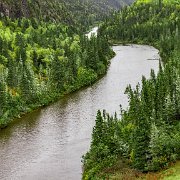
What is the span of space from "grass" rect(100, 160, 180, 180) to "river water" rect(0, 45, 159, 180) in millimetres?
7840

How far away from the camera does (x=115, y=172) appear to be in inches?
2768

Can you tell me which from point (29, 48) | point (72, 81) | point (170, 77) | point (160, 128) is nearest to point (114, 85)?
point (72, 81)

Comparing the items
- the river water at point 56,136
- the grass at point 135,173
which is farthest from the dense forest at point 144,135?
the river water at point 56,136

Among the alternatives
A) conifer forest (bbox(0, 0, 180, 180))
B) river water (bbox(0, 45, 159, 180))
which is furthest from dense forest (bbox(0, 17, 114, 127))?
river water (bbox(0, 45, 159, 180))

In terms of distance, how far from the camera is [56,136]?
97750 millimetres

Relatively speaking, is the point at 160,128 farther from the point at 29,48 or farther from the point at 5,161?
the point at 29,48

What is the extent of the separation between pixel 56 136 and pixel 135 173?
32964 millimetres

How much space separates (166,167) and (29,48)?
10581 cm

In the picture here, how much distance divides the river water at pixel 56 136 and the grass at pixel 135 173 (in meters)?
7.84

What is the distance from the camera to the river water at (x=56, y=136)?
263 ft

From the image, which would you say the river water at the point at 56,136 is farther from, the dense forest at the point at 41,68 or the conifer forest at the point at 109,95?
the dense forest at the point at 41,68

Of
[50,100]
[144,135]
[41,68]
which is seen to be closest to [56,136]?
[50,100]

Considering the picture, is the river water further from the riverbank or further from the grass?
the grass

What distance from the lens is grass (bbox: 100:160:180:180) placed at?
6450cm
